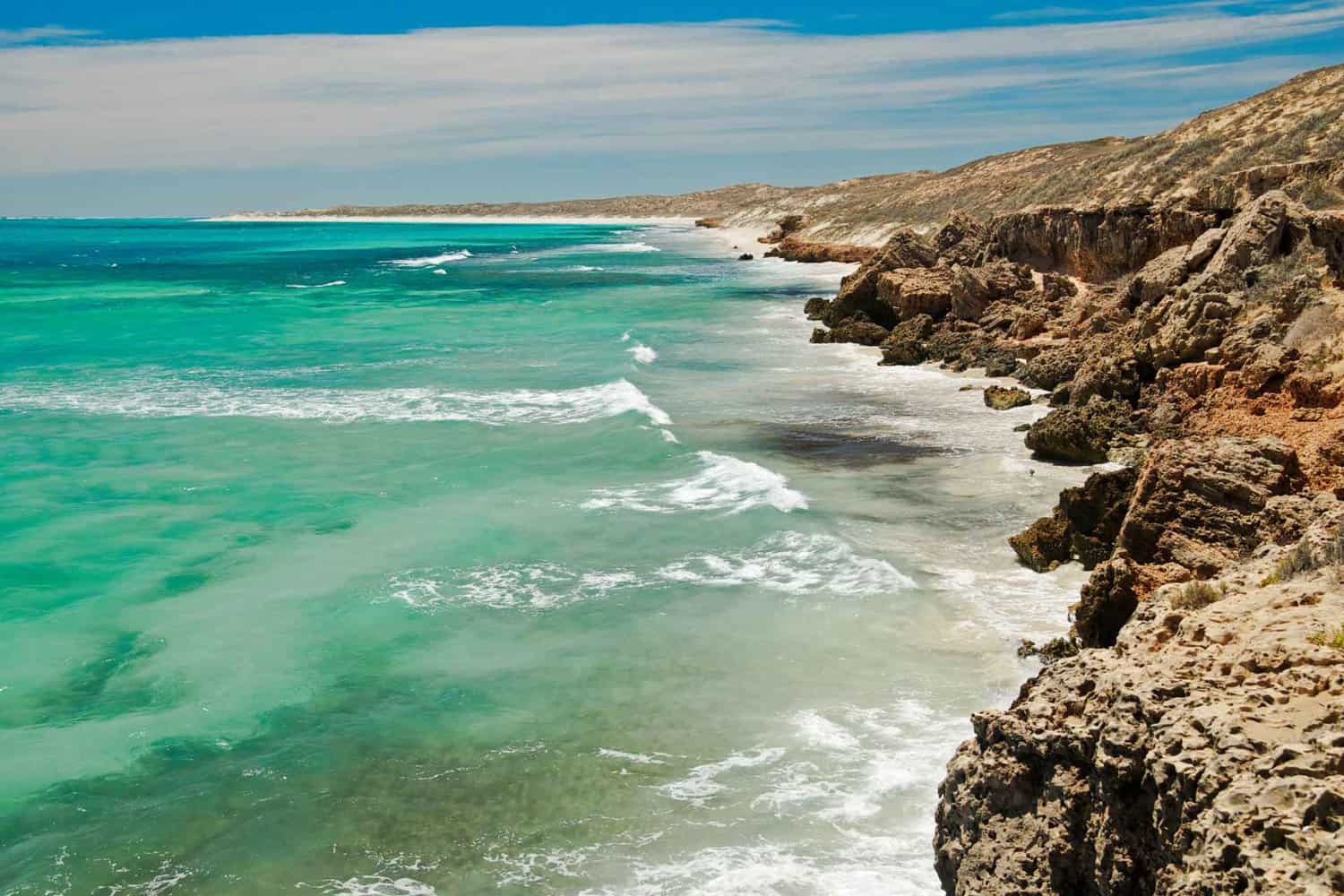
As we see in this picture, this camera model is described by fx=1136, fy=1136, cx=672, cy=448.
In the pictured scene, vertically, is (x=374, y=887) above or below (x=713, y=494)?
below

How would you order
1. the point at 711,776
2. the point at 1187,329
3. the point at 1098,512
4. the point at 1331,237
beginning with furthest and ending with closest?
the point at 1331,237
the point at 1187,329
the point at 1098,512
the point at 711,776

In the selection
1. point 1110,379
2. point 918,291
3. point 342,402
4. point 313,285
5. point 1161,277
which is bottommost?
point 342,402

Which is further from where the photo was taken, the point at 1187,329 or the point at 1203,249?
the point at 1203,249

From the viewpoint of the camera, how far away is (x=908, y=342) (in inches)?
1341

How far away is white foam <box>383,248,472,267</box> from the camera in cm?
9671

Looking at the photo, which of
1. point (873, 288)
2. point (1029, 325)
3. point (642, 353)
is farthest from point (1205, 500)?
point (873, 288)

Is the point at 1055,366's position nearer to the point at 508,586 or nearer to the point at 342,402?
the point at 508,586

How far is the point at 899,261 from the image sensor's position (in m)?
39.8

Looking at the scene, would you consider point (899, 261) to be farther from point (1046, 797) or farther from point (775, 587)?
point (1046, 797)

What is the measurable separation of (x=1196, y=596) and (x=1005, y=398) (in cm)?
1903

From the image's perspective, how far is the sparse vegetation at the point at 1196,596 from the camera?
718cm

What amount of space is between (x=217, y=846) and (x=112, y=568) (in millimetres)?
8971

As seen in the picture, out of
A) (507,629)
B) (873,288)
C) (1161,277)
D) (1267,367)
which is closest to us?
(507,629)

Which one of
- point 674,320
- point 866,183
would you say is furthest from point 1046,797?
point 866,183
